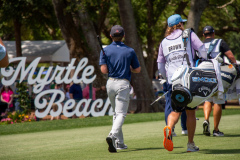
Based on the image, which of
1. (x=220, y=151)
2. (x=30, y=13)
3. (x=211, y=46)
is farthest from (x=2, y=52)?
(x=30, y=13)

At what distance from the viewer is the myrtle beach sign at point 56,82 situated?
49.3 feet

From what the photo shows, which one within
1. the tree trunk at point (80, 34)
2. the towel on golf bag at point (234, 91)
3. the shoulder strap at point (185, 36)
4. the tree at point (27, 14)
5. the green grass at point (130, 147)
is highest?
the tree at point (27, 14)

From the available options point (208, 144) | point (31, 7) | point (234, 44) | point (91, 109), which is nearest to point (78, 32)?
point (91, 109)

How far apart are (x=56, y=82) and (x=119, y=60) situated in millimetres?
9277

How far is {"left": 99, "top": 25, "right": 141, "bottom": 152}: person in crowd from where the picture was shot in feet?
22.1

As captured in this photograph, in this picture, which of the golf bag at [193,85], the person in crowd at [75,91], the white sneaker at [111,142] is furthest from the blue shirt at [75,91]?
the golf bag at [193,85]

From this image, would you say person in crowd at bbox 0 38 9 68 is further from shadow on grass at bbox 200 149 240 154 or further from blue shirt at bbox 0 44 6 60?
shadow on grass at bbox 200 149 240 154

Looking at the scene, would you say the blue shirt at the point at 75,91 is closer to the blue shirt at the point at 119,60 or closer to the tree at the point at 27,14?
the tree at the point at 27,14

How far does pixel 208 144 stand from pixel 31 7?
18608 millimetres

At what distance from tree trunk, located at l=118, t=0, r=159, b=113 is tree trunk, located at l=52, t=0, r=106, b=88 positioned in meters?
1.36

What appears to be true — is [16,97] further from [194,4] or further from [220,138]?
[220,138]

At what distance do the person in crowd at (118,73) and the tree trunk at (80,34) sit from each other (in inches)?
433

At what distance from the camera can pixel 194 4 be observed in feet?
60.6

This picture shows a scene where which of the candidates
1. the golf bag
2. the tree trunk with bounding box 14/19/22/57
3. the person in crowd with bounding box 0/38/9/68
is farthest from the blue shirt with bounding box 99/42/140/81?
the tree trunk with bounding box 14/19/22/57
